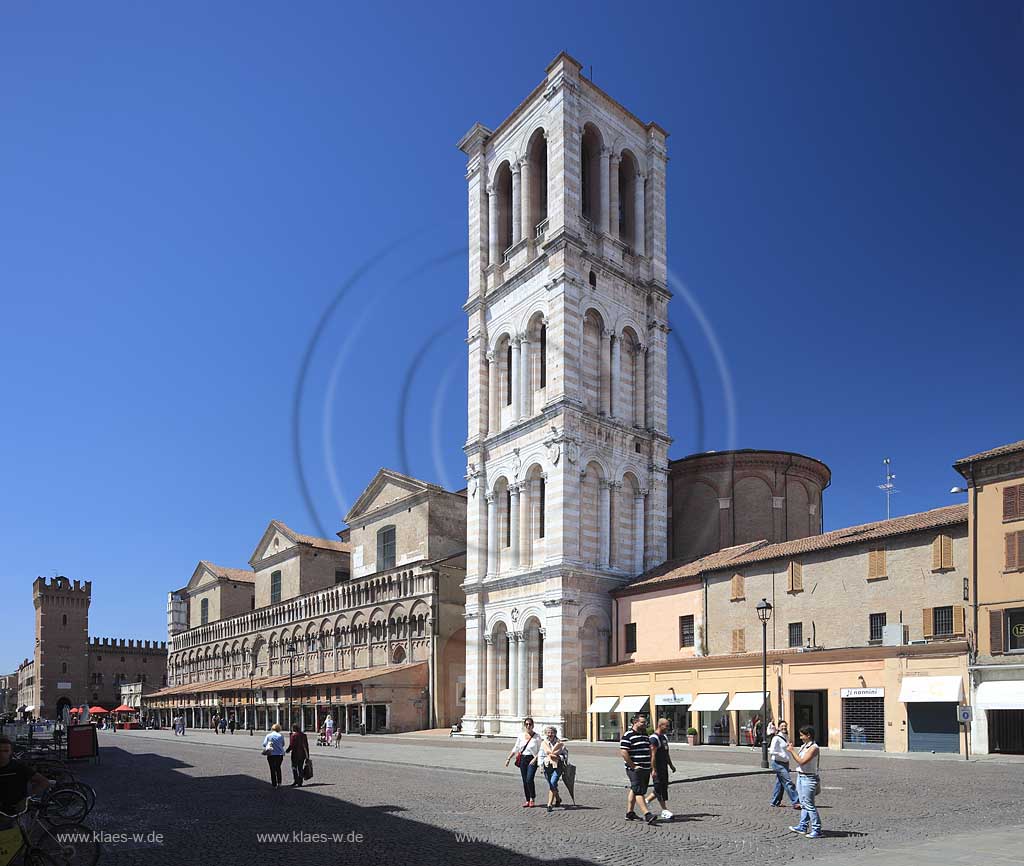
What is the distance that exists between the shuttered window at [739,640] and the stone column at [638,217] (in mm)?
24730

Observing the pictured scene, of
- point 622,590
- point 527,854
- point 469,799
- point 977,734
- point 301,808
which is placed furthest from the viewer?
point 622,590

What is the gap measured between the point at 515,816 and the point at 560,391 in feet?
116

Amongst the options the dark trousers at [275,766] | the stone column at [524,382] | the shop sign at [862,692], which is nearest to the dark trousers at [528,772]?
the dark trousers at [275,766]

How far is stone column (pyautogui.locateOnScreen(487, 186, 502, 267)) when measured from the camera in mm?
59000

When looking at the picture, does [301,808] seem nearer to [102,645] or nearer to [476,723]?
[476,723]

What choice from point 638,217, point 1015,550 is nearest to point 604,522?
point 638,217

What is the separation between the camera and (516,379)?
55219mm

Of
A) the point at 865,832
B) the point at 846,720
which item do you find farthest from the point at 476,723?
the point at 865,832

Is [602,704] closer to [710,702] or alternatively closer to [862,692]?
[710,702]

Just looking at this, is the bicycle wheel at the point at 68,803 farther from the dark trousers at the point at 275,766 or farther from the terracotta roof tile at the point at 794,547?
the terracotta roof tile at the point at 794,547

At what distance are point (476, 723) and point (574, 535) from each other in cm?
1246

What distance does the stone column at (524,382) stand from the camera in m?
54.4

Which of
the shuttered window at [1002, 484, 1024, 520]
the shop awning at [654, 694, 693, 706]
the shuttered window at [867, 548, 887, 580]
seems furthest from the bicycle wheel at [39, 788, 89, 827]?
the shop awning at [654, 694, 693, 706]

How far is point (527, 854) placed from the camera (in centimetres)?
1302
